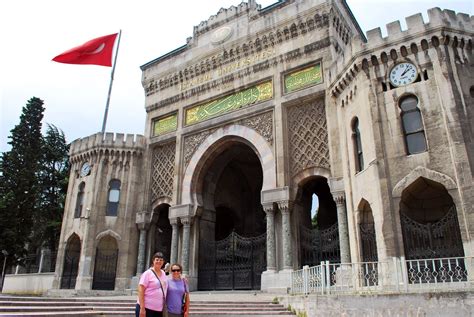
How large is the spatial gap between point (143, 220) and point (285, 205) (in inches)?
322

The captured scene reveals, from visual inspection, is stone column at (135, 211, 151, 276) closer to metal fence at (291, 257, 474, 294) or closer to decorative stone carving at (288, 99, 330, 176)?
decorative stone carving at (288, 99, 330, 176)

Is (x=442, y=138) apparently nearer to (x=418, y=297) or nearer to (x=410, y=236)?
(x=410, y=236)

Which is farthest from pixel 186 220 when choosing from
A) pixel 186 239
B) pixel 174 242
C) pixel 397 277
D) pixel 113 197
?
pixel 397 277

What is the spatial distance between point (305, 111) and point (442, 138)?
6.56 m

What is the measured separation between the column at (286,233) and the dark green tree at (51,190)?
18159 millimetres

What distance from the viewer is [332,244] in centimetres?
1514

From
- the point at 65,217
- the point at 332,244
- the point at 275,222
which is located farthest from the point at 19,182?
the point at 332,244

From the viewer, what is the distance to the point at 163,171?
20828 millimetres

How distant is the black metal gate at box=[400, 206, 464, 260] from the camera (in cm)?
1071

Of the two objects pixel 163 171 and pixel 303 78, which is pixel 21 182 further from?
pixel 303 78

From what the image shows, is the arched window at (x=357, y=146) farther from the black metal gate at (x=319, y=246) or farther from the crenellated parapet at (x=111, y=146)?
the crenellated parapet at (x=111, y=146)

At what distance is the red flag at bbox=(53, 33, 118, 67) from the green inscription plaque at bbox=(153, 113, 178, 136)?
4.34 meters

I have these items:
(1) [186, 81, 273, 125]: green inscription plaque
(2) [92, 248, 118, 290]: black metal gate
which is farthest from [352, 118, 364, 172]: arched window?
(2) [92, 248, 118, 290]: black metal gate

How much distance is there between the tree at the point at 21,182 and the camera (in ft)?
78.2
